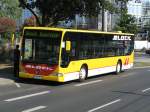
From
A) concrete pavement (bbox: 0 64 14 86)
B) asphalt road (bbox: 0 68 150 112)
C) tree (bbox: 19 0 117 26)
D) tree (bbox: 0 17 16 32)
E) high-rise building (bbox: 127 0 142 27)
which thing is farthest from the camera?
high-rise building (bbox: 127 0 142 27)

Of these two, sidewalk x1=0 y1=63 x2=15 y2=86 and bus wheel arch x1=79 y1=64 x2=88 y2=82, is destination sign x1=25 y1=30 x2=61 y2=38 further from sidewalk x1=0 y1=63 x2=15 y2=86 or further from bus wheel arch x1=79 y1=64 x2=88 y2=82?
bus wheel arch x1=79 y1=64 x2=88 y2=82

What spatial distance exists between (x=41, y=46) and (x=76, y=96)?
4.51 meters

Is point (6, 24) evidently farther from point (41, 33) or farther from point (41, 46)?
point (41, 46)

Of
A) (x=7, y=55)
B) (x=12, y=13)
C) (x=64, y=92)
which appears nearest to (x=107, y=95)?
(x=64, y=92)

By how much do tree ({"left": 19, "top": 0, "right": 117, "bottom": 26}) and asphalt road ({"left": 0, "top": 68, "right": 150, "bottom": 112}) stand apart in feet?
21.9

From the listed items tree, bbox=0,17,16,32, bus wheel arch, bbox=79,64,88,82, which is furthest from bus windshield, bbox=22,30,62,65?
tree, bbox=0,17,16,32

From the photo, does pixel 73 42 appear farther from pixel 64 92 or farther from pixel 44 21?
pixel 44 21

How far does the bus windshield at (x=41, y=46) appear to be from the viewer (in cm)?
2002

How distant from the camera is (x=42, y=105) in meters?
14.0

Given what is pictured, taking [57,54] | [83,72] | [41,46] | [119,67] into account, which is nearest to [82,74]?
[83,72]

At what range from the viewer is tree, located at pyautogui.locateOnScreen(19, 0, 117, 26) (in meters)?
27.8

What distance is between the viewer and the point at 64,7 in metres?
28.0

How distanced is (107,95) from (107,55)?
8.32m

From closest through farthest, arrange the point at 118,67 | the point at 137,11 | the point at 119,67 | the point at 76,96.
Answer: the point at 76,96
the point at 118,67
the point at 119,67
the point at 137,11
